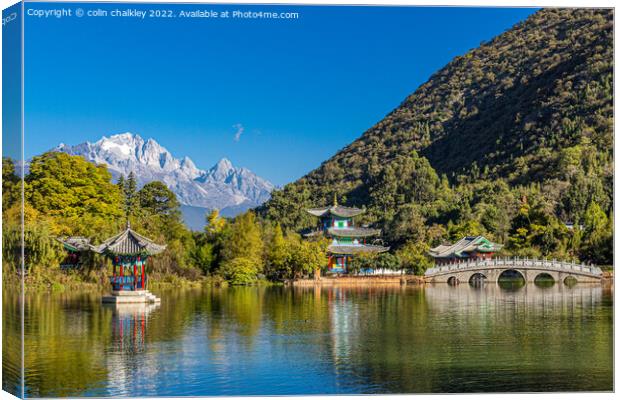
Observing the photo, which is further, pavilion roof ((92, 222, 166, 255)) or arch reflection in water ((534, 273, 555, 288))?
arch reflection in water ((534, 273, 555, 288))

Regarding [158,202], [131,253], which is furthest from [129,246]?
[158,202]

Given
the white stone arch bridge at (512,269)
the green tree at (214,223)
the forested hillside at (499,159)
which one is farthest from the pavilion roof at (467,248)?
the green tree at (214,223)

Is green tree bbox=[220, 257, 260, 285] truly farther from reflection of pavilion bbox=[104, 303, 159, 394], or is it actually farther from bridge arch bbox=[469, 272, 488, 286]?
reflection of pavilion bbox=[104, 303, 159, 394]

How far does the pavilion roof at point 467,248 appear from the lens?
107 ft

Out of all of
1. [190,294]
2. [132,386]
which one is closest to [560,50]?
[190,294]

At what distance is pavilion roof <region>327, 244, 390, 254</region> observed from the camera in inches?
1279

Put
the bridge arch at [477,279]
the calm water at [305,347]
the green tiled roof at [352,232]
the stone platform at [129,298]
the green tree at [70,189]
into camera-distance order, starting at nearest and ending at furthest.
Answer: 1. the calm water at [305,347]
2. the stone platform at [129,298]
3. the green tree at [70,189]
4. the bridge arch at [477,279]
5. the green tiled roof at [352,232]

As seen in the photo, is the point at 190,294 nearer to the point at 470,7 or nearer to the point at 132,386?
the point at 132,386

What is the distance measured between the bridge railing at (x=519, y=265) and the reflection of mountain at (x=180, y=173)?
649cm

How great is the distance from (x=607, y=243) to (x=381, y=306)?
12.0m

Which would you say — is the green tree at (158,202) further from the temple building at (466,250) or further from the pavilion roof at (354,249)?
the temple building at (466,250)

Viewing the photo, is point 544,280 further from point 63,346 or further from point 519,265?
point 63,346

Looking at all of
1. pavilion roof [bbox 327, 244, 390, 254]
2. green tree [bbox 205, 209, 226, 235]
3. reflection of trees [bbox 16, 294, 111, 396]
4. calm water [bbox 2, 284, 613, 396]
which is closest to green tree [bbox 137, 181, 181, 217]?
green tree [bbox 205, 209, 226, 235]

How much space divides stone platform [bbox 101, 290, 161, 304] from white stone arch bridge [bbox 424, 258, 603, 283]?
491 inches
